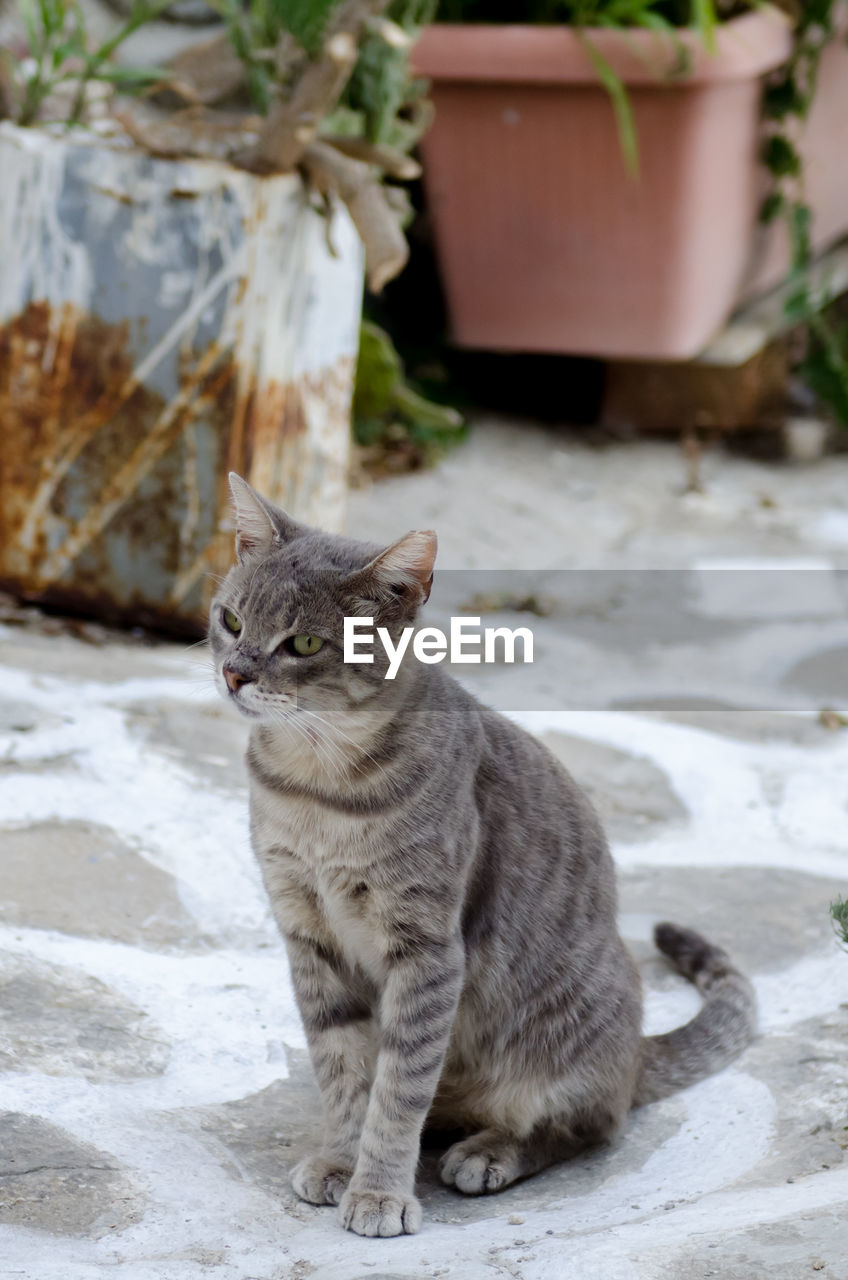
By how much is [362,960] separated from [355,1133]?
0.21 metres

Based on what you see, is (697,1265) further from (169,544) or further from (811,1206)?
Result: (169,544)

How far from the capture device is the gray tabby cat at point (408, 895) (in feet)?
5.65

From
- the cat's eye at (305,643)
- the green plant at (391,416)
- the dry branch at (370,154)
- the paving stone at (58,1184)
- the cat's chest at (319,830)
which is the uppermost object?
the dry branch at (370,154)

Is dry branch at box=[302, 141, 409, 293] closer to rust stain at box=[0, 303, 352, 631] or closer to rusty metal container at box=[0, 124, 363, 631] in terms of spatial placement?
rusty metal container at box=[0, 124, 363, 631]

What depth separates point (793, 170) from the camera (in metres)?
4.86

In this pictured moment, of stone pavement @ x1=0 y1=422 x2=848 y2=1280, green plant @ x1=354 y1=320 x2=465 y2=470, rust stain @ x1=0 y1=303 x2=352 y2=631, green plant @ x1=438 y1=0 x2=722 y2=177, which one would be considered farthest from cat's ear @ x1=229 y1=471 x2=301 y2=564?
green plant @ x1=438 y1=0 x2=722 y2=177

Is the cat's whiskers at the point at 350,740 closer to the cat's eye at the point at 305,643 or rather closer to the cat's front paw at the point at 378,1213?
the cat's eye at the point at 305,643

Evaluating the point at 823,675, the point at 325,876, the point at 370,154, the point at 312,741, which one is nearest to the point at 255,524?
the point at 312,741

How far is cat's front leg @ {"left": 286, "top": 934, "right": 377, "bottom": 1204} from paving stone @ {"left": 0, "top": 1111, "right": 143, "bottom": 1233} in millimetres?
267

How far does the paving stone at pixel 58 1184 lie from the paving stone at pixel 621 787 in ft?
4.12

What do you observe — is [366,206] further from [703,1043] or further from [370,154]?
[703,1043]

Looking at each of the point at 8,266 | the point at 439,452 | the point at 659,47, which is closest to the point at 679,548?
the point at 439,452

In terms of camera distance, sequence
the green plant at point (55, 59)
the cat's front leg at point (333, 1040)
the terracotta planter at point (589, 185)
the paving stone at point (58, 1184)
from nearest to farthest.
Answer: the paving stone at point (58, 1184), the cat's front leg at point (333, 1040), the green plant at point (55, 59), the terracotta planter at point (589, 185)

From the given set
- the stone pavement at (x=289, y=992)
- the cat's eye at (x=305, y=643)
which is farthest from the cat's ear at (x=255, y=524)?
the stone pavement at (x=289, y=992)
